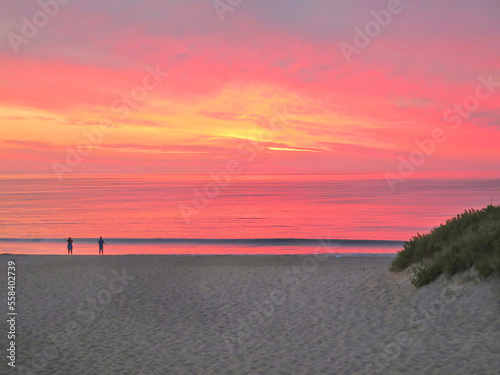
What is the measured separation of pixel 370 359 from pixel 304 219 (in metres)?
43.9

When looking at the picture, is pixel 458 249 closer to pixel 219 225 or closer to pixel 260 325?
pixel 260 325

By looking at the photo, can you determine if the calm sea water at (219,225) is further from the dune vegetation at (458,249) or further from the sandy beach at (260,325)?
the dune vegetation at (458,249)

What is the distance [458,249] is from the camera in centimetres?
1245

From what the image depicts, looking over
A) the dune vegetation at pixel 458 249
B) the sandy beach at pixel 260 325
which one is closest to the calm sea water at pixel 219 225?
the sandy beach at pixel 260 325

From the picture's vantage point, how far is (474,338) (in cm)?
920

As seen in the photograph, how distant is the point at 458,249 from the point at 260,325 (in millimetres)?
5976

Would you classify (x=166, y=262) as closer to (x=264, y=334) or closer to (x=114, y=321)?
(x=114, y=321)

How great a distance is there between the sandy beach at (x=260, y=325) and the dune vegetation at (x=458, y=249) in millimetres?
373

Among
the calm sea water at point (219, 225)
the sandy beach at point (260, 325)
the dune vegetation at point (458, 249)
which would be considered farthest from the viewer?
the calm sea water at point (219, 225)

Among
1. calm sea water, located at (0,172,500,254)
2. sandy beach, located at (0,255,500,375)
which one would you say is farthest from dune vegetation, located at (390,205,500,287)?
calm sea water, located at (0,172,500,254)

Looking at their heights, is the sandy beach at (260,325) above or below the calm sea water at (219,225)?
below

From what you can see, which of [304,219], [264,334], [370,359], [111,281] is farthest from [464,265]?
[304,219]

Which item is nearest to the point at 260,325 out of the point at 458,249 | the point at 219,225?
the point at 458,249

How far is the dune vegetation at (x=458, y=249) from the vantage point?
11367 mm
